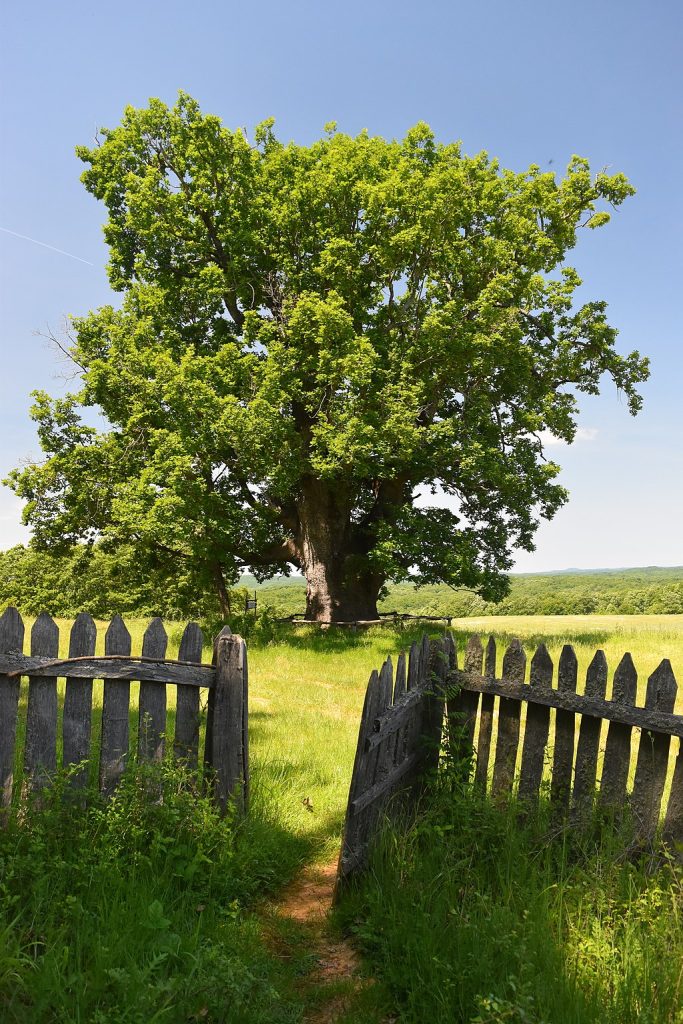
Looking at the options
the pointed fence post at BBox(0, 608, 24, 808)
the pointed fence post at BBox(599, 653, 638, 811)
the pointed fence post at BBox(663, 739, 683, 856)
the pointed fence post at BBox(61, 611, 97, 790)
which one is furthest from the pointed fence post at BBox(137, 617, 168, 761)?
the pointed fence post at BBox(663, 739, 683, 856)

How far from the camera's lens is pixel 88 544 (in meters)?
19.5

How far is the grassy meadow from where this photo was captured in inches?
121

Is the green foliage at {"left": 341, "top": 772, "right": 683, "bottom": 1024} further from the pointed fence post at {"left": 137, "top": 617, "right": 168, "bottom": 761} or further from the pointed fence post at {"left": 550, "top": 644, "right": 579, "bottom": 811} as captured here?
the pointed fence post at {"left": 137, "top": 617, "right": 168, "bottom": 761}

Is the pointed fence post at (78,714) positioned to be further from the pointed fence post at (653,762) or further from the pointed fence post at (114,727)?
the pointed fence post at (653,762)

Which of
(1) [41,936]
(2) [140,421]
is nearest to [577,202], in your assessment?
(2) [140,421]

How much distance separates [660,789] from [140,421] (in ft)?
54.6

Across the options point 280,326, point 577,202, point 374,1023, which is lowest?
point 374,1023

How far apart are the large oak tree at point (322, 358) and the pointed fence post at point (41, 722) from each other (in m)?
11.2

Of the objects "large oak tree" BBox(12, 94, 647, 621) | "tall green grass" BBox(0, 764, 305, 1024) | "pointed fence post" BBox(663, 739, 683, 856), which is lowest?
"tall green grass" BBox(0, 764, 305, 1024)

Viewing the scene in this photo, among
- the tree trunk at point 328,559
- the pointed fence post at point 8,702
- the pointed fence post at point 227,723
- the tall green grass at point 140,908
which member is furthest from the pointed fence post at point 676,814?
the tree trunk at point 328,559

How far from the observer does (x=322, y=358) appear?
16.0m

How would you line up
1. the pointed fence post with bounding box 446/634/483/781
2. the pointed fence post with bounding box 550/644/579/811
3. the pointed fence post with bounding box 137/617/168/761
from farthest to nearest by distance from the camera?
the pointed fence post with bounding box 446/634/483/781
the pointed fence post with bounding box 137/617/168/761
the pointed fence post with bounding box 550/644/579/811

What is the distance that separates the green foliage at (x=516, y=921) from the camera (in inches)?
122

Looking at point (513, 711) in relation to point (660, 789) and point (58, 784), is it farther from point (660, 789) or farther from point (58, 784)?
point (58, 784)
